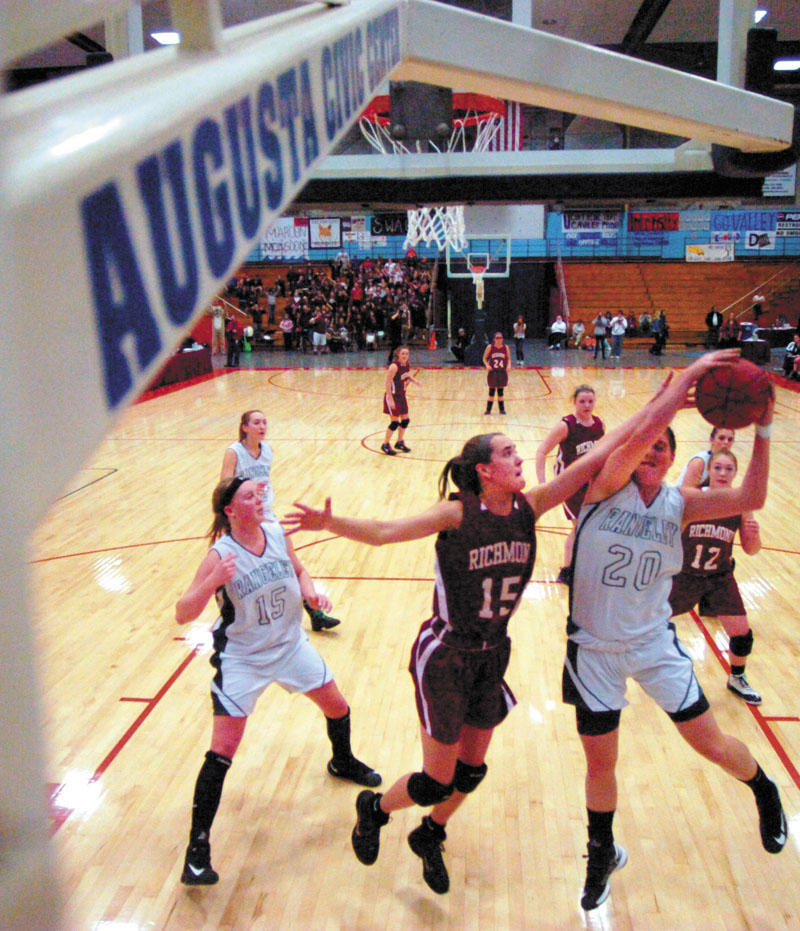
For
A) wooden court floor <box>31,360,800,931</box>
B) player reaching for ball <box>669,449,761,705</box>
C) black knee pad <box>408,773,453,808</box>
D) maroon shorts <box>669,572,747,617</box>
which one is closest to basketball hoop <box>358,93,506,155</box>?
wooden court floor <box>31,360,800,931</box>

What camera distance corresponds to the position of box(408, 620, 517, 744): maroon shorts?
3451mm

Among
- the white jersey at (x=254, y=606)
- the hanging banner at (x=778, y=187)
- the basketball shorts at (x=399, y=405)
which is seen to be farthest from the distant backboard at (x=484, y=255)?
the white jersey at (x=254, y=606)

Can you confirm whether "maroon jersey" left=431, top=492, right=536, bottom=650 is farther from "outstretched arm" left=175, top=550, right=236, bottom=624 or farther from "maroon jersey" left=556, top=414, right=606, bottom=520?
"maroon jersey" left=556, top=414, right=606, bottom=520

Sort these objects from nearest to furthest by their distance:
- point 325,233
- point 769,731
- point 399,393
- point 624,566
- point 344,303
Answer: point 624,566 → point 769,731 → point 399,393 → point 344,303 → point 325,233

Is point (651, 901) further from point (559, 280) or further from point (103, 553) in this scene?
point (559, 280)

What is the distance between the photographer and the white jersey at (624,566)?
140 inches

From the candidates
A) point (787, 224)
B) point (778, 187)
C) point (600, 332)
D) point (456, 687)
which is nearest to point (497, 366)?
point (778, 187)

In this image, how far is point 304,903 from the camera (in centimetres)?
359

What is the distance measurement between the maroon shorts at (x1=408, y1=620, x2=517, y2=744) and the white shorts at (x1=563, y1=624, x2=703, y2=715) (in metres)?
0.31

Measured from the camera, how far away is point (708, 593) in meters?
5.21

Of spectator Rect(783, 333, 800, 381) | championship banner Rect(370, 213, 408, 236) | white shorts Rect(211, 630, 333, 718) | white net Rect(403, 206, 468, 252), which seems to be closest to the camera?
white shorts Rect(211, 630, 333, 718)

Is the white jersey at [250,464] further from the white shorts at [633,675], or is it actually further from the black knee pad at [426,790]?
the white shorts at [633,675]

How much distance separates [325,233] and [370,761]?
2936cm

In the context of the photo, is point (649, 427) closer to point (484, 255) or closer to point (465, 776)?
point (465, 776)
